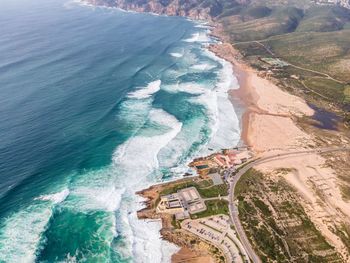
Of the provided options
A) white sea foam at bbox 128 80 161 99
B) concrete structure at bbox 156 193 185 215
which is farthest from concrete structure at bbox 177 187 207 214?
white sea foam at bbox 128 80 161 99

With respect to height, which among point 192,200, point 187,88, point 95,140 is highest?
point 187,88

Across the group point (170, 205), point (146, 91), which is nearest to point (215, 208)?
point (170, 205)

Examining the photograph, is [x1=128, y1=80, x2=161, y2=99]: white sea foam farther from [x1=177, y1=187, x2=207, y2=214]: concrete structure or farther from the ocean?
[x1=177, y1=187, x2=207, y2=214]: concrete structure

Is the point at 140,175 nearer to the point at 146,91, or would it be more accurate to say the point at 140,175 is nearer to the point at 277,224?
the point at 277,224

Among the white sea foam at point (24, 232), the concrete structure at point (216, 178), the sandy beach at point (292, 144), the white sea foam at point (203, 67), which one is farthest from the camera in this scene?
the white sea foam at point (203, 67)

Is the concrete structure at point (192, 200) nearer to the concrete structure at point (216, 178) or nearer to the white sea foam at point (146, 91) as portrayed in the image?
the concrete structure at point (216, 178)

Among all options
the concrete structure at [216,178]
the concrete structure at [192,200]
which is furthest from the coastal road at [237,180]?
→ the concrete structure at [192,200]
